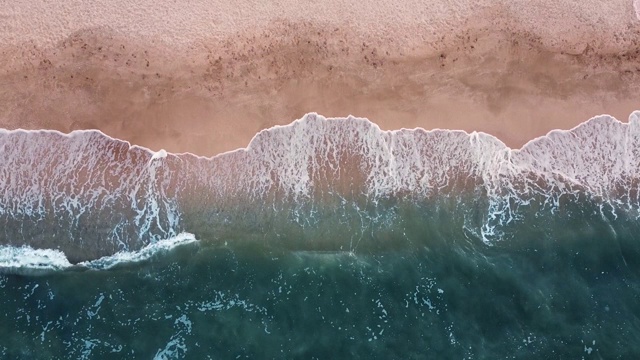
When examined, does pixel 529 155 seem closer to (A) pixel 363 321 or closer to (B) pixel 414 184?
(B) pixel 414 184

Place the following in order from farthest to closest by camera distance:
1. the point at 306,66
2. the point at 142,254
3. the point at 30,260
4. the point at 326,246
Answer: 1. the point at 306,66
2. the point at 326,246
3. the point at 142,254
4. the point at 30,260

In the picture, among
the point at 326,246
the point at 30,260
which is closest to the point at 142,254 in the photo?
the point at 30,260

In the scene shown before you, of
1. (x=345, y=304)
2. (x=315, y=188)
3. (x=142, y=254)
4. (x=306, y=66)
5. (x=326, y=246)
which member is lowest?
(x=345, y=304)

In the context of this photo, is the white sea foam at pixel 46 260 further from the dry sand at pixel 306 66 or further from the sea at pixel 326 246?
the dry sand at pixel 306 66

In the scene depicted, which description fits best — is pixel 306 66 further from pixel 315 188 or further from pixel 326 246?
pixel 326 246

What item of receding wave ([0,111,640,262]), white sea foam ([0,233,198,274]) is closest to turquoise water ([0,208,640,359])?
white sea foam ([0,233,198,274])

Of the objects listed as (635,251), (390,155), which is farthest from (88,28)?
(635,251)
